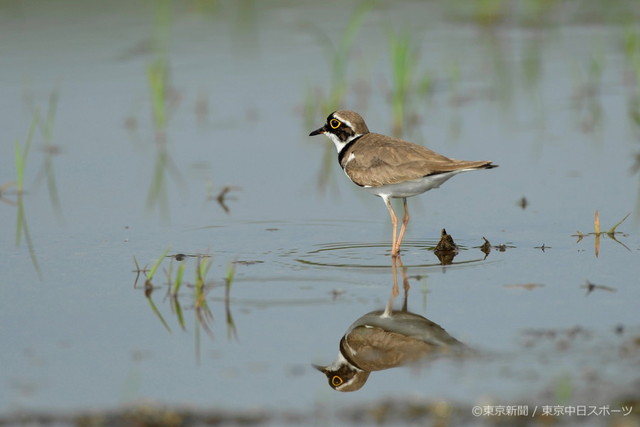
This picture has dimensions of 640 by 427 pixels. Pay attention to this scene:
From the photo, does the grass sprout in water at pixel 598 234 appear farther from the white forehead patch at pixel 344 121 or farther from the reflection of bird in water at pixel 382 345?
the reflection of bird in water at pixel 382 345

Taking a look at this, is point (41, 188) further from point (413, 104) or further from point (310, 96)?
point (413, 104)

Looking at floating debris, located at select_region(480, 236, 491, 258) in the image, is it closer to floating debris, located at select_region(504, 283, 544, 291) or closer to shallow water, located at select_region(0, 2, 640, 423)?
shallow water, located at select_region(0, 2, 640, 423)

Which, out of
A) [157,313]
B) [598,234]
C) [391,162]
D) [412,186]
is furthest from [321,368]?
[598,234]

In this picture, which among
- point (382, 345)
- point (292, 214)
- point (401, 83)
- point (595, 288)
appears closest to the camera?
point (382, 345)

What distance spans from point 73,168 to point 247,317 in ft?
17.1

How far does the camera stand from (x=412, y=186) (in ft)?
29.3

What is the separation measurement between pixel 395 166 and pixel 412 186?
21 centimetres

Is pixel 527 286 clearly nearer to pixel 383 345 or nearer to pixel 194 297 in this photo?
pixel 383 345

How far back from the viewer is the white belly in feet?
28.7

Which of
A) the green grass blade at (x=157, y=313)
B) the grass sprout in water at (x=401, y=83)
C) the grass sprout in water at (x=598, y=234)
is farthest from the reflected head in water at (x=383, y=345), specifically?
the grass sprout in water at (x=401, y=83)

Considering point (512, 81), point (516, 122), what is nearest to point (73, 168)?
point (516, 122)

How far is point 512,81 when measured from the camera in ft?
48.6

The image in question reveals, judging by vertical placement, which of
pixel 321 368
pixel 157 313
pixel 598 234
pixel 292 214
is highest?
pixel 292 214

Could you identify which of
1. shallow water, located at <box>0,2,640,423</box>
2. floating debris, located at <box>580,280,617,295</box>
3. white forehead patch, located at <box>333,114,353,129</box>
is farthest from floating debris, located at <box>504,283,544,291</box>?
white forehead patch, located at <box>333,114,353,129</box>
